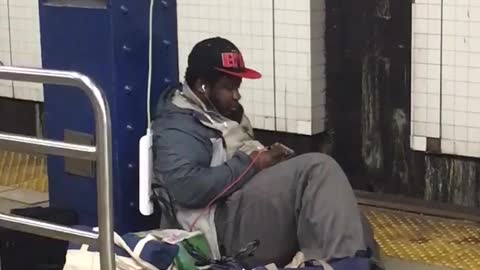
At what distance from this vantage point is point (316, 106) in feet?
17.8

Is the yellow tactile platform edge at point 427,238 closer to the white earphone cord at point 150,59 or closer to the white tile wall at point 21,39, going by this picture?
the white earphone cord at point 150,59

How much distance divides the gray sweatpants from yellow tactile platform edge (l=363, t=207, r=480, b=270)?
0.54 metres

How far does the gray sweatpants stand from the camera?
402 cm

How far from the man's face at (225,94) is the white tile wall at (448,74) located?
1.19m

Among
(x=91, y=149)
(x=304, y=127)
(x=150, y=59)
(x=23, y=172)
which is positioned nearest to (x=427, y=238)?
(x=304, y=127)

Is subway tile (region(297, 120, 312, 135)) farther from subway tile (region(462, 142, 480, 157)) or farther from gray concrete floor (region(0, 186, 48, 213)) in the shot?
gray concrete floor (region(0, 186, 48, 213))

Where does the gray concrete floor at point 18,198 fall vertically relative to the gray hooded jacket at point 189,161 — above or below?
below

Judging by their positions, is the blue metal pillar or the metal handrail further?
the blue metal pillar

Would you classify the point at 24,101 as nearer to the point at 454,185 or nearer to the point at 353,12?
the point at 353,12

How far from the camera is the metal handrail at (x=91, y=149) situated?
10.1 feet

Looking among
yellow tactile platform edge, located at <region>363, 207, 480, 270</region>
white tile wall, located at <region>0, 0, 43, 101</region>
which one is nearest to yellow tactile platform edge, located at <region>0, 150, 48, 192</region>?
white tile wall, located at <region>0, 0, 43, 101</region>

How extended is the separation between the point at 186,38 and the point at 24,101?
1.35 m

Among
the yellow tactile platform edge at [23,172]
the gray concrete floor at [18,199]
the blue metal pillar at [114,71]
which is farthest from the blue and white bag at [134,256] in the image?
the yellow tactile platform edge at [23,172]

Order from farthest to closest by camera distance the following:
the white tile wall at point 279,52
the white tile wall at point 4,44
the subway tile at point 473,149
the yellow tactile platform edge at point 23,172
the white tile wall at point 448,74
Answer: the white tile wall at point 4,44 → the yellow tactile platform edge at point 23,172 → the white tile wall at point 279,52 → the subway tile at point 473,149 → the white tile wall at point 448,74
